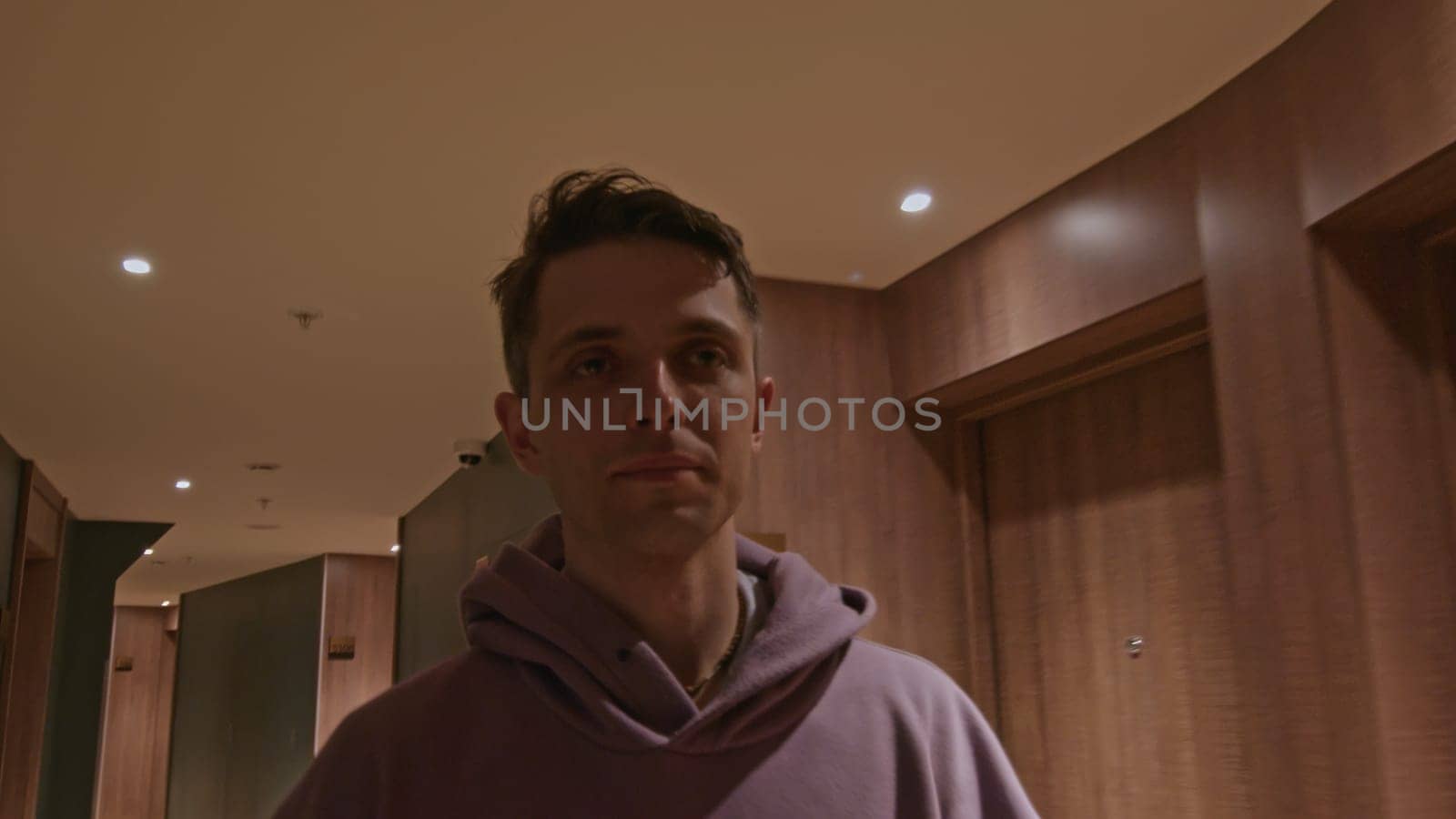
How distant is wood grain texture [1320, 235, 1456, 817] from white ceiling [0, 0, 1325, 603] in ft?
1.50

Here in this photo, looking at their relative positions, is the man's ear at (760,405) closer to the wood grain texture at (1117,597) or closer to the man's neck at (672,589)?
the man's neck at (672,589)

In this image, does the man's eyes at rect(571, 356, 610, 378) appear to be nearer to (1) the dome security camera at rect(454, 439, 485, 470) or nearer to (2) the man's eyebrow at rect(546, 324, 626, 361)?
(2) the man's eyebrow at rect(546, 324, 626, 361)

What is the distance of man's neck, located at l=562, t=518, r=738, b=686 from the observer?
771 millimetres

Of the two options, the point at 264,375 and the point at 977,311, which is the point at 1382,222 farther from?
the point at 264,375

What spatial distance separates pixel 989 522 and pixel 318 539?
19.5ft

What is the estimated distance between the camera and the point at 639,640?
2.58 ft

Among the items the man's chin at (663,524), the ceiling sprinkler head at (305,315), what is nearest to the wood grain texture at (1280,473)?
the man's chin at (663,524)

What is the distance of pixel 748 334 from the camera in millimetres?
849

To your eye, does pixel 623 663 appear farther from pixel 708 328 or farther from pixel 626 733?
pixel 708 328

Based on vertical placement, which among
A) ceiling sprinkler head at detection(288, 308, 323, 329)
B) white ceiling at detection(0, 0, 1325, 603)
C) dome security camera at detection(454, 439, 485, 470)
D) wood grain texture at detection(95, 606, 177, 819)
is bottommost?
wood grain texture at detection(95, 606, 177, 819)

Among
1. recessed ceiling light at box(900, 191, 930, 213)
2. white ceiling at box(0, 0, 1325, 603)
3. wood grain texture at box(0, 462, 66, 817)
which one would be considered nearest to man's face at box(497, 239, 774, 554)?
white ceiling at box(0, 0, 1325, 603)

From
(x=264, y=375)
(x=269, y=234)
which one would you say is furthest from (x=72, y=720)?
(x=269, y=234)

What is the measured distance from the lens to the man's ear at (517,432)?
82cm

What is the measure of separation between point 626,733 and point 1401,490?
1460mm
